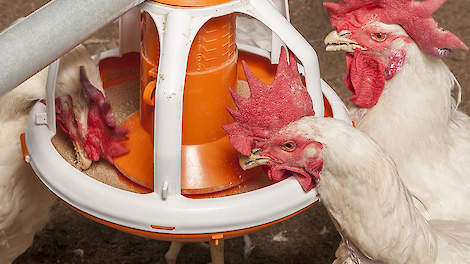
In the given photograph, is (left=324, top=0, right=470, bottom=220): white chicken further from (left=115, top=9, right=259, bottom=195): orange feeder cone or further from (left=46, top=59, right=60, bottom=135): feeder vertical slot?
(left=46, top=59, right=60, bottom=135): feeder vertical slot

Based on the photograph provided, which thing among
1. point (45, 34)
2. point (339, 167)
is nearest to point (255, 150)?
point (339, 167)

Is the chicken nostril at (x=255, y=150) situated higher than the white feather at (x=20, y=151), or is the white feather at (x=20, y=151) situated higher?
the chicken nostril at (x=255, y=150)

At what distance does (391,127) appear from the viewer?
189 centimetres

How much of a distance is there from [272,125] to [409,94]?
22.8 inches

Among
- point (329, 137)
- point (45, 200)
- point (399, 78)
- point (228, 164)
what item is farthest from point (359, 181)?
point (45, 200)

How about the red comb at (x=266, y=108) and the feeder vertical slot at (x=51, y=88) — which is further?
the feeder vertical slot at (x=51, y=88)

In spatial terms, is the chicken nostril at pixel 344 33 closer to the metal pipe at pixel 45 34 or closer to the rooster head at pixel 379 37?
the rooster head at pixel 379 37

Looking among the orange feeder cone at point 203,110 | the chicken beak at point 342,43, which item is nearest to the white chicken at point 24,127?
the orange feeder cone at point 203,110

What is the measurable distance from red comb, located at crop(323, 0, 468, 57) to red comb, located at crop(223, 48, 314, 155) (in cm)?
48

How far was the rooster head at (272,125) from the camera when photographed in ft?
4.86

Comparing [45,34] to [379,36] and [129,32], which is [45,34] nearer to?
[129,32]

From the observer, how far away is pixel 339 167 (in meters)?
1.40

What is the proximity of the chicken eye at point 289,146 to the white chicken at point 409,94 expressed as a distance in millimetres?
546

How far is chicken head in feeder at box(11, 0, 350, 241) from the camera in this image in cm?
147
